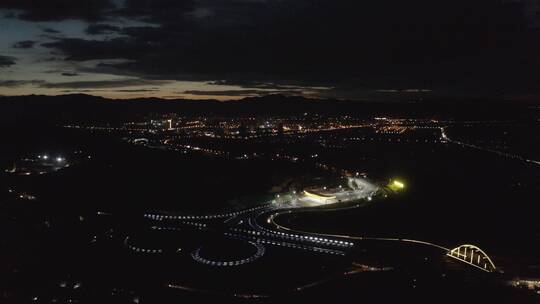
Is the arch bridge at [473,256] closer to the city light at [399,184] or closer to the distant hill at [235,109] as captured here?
the city light at [399,184]

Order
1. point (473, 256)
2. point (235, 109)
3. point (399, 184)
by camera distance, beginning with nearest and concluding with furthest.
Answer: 1. point (473, 256)
2. point (399, 184)
3. point (235, 109)

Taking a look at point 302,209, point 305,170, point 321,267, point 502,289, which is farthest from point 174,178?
point 502,289

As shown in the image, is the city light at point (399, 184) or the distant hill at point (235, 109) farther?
the distant hill at point (235, 109)

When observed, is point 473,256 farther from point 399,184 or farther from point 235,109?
point 235,109

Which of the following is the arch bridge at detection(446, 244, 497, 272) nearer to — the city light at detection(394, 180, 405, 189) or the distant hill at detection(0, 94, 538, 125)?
the city light at detection(394, 180, 405, 189)

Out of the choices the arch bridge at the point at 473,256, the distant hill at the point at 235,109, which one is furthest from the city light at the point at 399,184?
the distant hill at the point at 235,109

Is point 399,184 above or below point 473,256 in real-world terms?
above

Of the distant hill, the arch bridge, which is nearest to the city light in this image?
the arch bridge

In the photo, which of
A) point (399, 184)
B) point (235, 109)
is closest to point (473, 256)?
point (399, 184)

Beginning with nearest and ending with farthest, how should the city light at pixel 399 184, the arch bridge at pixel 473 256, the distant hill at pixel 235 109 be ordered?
the arch bridge at pixel 473 256 < the city light at pixel 399 184 < the distant hill at pixel 235 109
